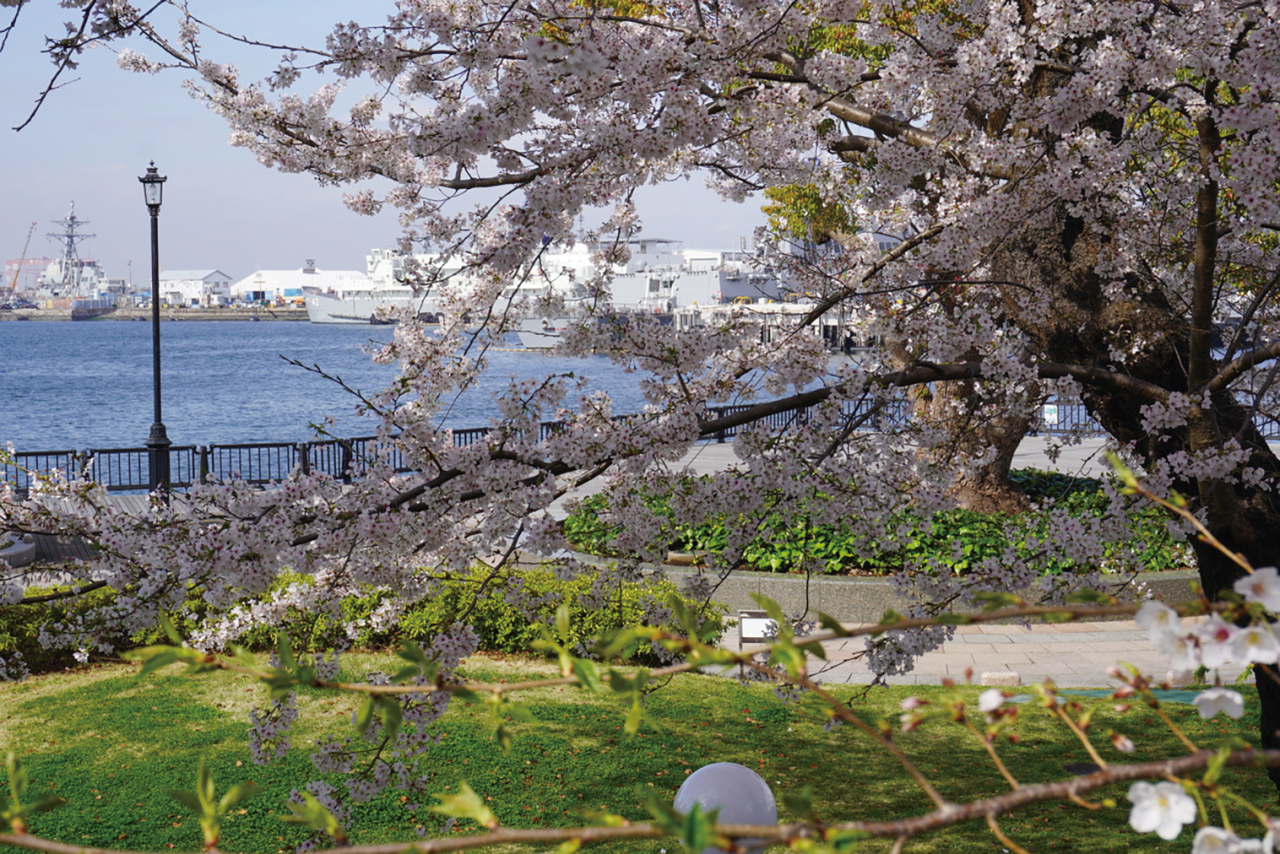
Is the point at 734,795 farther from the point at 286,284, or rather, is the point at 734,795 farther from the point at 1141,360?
the point at 286,284

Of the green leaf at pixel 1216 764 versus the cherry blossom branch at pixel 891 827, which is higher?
the green leaf at pixel 1216 764

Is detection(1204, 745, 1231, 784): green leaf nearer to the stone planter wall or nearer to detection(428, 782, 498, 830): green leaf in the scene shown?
detection(428, 782, 498, 830): green leaf

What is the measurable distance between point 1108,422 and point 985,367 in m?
1.16

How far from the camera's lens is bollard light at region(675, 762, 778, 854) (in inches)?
154

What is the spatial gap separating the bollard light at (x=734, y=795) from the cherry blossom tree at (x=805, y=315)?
991mm

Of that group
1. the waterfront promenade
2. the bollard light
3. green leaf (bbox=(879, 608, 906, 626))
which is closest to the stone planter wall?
the waterfront promenade

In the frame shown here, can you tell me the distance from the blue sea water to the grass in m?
10.2

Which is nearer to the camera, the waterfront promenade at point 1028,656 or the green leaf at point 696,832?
the green leaf at point 696,832

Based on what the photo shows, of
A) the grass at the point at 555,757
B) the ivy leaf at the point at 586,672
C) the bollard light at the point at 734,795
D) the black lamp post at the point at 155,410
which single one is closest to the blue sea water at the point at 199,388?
the black lamp post at the point at 155,410

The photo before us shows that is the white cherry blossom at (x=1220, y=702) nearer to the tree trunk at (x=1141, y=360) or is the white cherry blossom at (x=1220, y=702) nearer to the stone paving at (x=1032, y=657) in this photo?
the tree trunk at (x=1141, y=360)

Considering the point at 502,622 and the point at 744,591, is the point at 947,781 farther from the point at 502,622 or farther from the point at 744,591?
the point at 502,622

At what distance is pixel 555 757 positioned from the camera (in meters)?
7.25

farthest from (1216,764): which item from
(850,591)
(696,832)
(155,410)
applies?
(155,410)

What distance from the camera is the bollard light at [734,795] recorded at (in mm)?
3920
